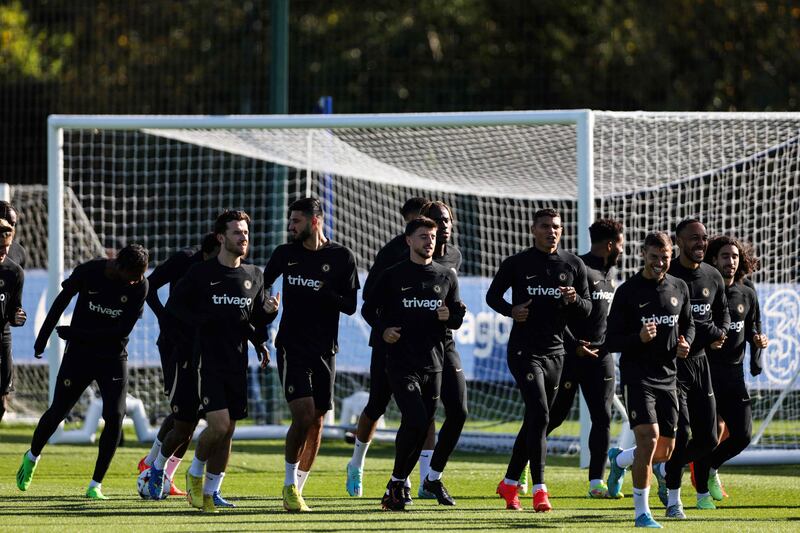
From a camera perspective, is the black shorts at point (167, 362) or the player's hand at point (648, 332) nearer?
the player's hand at point (648, 332)

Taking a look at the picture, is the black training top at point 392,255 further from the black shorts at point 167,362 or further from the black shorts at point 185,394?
the black shorts at point 167,362

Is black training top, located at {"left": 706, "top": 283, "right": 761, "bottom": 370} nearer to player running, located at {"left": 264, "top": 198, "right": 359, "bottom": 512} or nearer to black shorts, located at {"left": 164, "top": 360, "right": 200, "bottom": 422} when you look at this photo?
player running, located at {"left": 264, "top": 198, "right": 359, "bottom": 512}

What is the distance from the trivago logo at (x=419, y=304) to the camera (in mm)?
9477

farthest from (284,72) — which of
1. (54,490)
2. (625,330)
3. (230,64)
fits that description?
(230,64)

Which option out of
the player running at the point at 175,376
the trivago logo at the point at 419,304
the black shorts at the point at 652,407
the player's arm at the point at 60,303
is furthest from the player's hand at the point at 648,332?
the player's arm at the point at 60,303

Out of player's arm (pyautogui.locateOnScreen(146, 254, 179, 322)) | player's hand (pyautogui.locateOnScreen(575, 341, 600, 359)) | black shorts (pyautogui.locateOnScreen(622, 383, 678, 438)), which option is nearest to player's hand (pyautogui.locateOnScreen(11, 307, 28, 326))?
player's arm (pyautogui.locateOnScreen(146, 254, 179, 322))

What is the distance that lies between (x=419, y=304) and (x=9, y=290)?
3.48 meters

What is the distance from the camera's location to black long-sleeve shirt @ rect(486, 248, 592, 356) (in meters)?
9.83

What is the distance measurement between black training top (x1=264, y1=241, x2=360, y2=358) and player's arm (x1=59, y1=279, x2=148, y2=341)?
1.15m

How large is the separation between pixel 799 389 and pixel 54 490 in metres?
8.83

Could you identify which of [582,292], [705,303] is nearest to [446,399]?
[582,292]

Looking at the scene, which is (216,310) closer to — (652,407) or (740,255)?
(652,407)

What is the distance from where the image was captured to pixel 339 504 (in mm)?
10109

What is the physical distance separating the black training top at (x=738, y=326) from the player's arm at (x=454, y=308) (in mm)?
2078
